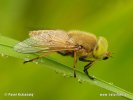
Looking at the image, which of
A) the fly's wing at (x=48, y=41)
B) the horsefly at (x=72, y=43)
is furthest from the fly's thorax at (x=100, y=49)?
the fly's wing at (x=48, y=41)

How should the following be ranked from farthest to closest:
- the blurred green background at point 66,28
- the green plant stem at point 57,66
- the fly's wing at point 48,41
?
the blurred green background at point 66,28 → the fly's wing at point 48,41 → the green plant stem at point 57,66

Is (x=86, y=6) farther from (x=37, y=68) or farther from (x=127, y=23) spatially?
(x=37, y=68)

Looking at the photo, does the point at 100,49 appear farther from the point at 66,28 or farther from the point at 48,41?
the point at 66,28

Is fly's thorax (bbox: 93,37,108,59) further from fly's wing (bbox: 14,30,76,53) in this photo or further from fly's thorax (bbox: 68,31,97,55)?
fly's wing (bbox: 14,30,76,53)

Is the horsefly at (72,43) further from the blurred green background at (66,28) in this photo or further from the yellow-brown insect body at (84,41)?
the blurred green background at (66,28)

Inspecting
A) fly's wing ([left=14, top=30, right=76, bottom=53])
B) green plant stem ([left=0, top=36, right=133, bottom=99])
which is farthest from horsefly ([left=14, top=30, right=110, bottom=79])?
green plant stem ([left=0, top=36, right=133, bottom=99])

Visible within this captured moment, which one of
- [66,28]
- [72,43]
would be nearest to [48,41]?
[72,43]
